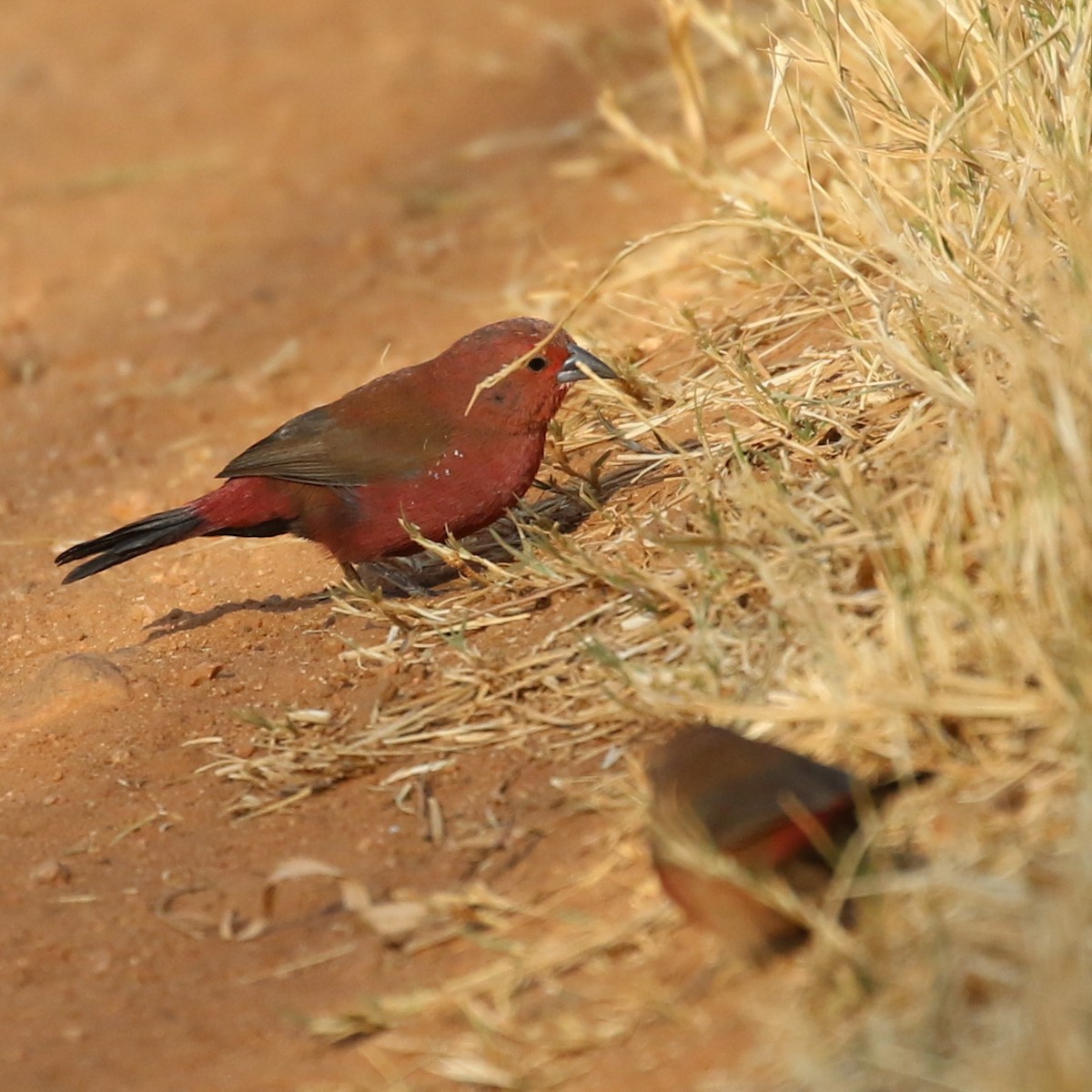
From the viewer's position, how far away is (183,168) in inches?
320

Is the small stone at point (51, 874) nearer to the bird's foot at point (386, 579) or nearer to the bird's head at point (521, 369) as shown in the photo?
the bird's foot at point (386, 579)

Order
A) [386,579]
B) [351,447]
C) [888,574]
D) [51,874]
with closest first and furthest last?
[888,574]
[51,874]
[351,447]
[386,579]

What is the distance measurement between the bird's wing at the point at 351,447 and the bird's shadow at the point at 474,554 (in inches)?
11.2

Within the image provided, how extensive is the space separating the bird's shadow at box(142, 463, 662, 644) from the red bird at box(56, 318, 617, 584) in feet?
0.35

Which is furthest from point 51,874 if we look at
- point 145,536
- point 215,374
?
point 215,374

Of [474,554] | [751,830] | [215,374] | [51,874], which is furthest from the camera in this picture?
[215,374]

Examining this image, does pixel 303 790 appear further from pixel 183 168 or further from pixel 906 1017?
pixel 183 168

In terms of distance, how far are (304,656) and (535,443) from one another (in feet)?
2.68

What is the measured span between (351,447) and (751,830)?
214cm

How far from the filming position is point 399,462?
419 cm

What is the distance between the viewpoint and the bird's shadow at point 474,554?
418 centimetres

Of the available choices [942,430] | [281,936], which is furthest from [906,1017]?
[942,430]

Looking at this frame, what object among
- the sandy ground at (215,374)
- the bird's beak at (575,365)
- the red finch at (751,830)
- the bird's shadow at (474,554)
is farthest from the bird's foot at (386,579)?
the red finch at (751,830)

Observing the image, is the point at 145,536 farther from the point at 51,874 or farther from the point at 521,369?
the point at 51,874
